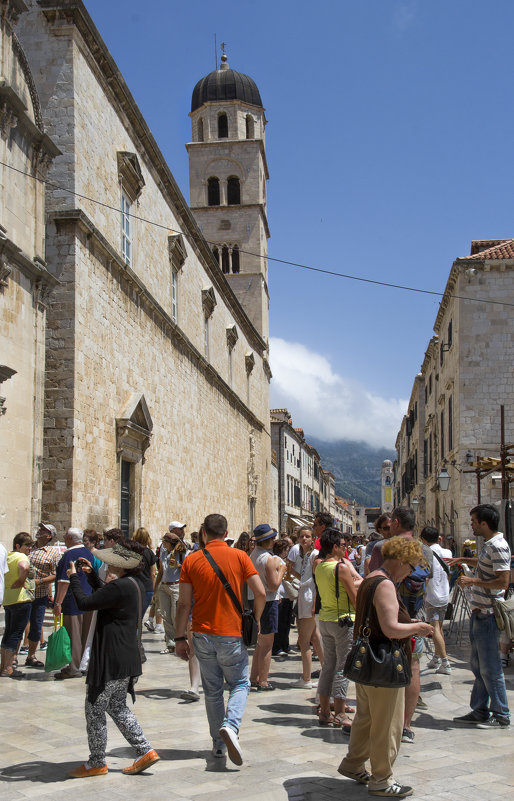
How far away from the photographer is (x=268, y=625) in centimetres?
797

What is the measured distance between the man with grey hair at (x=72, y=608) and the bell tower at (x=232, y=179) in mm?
37435

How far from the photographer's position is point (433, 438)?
3391 cm

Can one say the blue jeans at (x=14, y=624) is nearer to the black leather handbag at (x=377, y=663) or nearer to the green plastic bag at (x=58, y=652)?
the green plastic bag at (x=58, y=652)

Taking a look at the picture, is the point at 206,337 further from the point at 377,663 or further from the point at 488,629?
the point at 377,663

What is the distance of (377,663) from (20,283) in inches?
353

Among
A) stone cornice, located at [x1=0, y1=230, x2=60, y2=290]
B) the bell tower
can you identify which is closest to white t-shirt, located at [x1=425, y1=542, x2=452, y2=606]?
stone cornice, located at [x1=0, y1=230, x2=60, y2=290]

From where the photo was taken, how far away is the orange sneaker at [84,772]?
4.96m

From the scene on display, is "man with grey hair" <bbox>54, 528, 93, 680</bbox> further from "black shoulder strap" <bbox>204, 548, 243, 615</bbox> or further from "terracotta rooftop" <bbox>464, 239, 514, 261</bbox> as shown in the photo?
"terracotta rooftop" <bbox>464, 239, 514, 261</bbox>

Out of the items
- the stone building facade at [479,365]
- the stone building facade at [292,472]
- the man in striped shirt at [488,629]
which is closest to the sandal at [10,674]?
the man in striped shirt at [488,629]

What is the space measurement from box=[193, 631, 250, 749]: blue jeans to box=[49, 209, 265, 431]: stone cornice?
9687mm

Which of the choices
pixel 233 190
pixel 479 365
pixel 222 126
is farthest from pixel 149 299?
pixel 222 126

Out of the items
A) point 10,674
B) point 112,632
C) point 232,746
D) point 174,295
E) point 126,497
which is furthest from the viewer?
point 174,295

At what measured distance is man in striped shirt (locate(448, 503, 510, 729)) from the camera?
6.46 metres

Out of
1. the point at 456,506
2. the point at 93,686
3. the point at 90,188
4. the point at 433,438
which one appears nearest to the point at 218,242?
the point at 433,438
